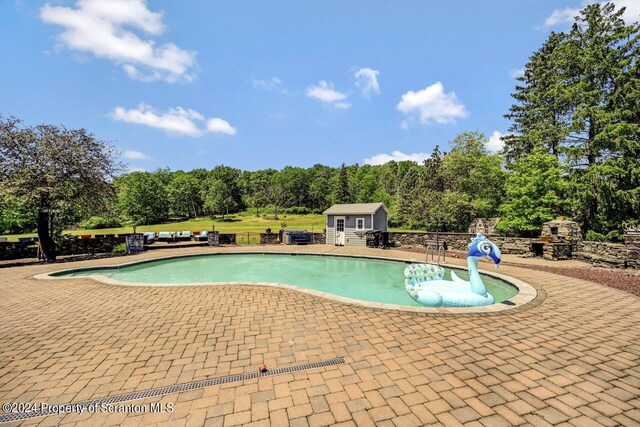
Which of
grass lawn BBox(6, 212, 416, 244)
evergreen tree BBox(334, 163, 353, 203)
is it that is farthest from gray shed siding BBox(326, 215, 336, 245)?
evergreen tree BBox(334, 163, 353, 203)

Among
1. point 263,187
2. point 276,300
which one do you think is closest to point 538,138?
point 276,300

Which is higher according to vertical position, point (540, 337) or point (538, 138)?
point (538, 138)

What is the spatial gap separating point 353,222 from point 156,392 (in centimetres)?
1817

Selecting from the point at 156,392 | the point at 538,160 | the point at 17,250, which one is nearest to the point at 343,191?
the point at 538,160

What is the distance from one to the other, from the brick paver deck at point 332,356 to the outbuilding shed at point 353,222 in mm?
13879

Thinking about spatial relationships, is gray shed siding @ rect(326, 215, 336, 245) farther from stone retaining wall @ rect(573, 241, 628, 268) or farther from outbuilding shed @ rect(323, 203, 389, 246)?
stone retaining wall @ rect(573, 241, 628, 268)

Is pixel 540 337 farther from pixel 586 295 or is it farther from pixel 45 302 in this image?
pixel 45 302

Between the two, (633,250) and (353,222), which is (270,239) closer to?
(353,222)

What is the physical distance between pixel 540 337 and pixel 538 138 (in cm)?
2415

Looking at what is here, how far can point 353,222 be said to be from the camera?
20.8 meters

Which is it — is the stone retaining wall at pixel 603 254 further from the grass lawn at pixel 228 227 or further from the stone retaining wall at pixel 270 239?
the grass lawn at pixel 228 227

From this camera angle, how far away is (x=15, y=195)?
12.9 metres

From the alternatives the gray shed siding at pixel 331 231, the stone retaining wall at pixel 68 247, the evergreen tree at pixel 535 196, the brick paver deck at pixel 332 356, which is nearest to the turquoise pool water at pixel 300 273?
the brick paver deck at pixel 332 356

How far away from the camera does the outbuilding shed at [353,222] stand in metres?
20.2
